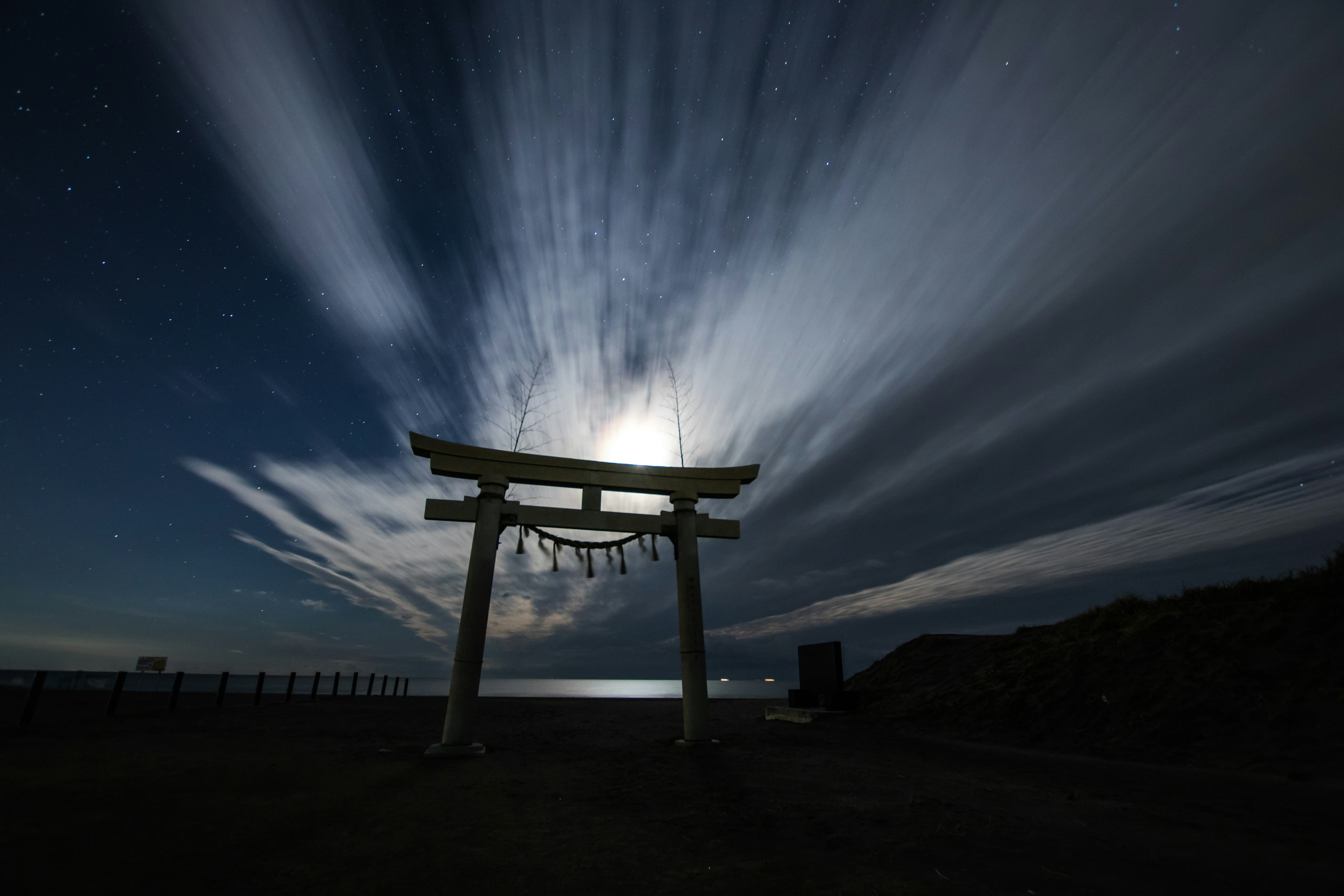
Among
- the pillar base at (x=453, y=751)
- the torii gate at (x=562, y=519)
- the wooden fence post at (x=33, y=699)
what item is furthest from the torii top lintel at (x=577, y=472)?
the wooden fence post at (x=33, y=699)

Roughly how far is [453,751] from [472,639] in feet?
5.82

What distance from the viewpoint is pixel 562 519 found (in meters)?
10.8

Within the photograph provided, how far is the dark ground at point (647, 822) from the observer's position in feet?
12.1

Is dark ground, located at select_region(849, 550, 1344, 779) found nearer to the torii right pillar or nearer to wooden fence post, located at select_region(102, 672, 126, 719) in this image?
the torii right pillar

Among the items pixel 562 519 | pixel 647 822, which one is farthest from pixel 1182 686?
pixel 562 519

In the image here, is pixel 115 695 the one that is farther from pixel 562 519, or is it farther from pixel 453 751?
pixel 562 519

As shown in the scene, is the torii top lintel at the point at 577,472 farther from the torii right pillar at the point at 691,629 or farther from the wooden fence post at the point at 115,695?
the wooden fence post at the point at 115,695

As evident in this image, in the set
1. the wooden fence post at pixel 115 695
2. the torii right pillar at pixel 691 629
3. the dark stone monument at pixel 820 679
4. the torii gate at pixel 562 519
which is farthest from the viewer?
the dark stone monument at pixel 820 679

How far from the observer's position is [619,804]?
5.91m

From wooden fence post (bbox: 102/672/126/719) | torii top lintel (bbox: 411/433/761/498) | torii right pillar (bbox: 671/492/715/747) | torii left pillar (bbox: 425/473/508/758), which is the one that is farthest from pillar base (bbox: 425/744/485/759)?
wooden fence post (bbox: 102/672/126/719)

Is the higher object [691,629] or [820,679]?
[691,629]

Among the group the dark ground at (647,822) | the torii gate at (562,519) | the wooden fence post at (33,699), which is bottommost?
the dark ground at (647,822)

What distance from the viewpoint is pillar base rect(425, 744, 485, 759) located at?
29.3ft

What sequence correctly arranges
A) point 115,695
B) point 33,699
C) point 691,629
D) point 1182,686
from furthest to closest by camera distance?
point 115,695 < point 33,699 < point 691,629 < point 1182,686
